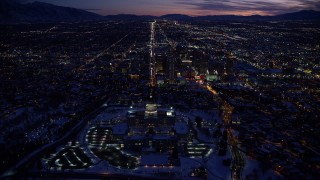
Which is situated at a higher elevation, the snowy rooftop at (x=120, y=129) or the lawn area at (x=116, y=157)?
the snowy rooftop at (x=120, y=129)

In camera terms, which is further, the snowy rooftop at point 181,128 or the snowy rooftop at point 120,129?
the snowy rooftop at point 181,128

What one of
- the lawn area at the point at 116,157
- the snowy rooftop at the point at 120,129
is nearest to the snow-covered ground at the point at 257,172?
the lawn area at the point at 116,157

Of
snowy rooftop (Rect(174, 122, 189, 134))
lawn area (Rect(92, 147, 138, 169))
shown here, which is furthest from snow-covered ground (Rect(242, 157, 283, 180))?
lawn area (Rect(92, 147, 138, 169))

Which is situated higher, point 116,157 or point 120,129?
point 120,129

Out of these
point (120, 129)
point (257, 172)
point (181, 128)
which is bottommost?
point (257, 172)

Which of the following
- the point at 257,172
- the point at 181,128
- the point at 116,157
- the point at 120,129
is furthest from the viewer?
the point at 181,128

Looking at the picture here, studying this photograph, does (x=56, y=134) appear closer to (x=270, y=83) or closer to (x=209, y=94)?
(x=209, y=94)

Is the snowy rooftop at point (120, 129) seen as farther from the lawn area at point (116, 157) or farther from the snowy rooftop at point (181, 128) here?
the snowy rooftop at point (181, 128)

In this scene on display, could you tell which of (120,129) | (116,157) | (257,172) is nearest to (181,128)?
(120,129)

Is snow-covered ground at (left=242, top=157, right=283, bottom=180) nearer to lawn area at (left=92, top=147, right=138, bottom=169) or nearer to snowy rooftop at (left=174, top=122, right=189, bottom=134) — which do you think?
snowy rooftop at (left=174, top=122, right=189, bottom=134)

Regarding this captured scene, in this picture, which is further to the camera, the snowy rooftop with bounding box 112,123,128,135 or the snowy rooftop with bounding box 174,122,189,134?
the snowy rooftop with bounding box 174,122,189,134

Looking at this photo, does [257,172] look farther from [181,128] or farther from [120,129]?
[120,129]

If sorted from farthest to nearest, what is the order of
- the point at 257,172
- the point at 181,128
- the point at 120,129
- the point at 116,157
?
the point at 181,128 → the point at 120,129 → the point at 116,157 → the point at 257,172

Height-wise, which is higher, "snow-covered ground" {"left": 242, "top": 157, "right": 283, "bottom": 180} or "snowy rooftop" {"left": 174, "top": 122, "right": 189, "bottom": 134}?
"snowy rooftop" {"left": 174, "top": 122, "right": 189, "bottom": 134}
